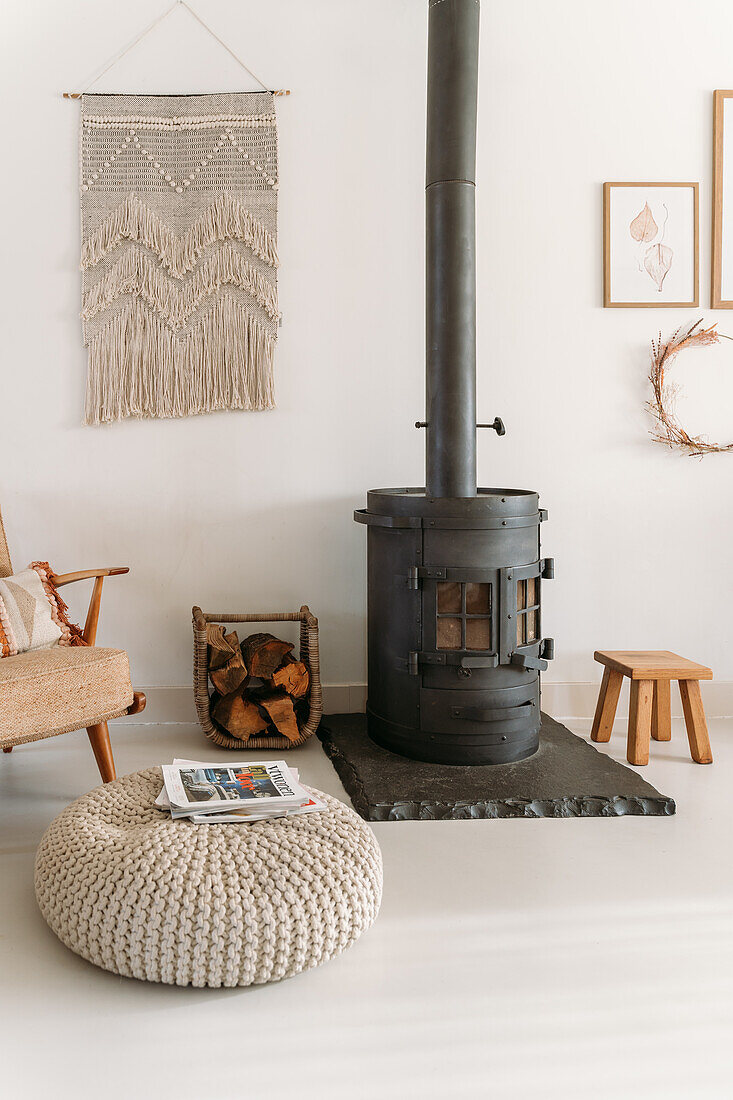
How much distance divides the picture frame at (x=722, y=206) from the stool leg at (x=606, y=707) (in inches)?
54.6

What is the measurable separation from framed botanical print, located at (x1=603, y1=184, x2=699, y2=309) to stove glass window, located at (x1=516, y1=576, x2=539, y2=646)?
3.67 ft

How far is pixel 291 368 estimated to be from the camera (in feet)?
10.3

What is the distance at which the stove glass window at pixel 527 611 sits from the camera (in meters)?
2.71

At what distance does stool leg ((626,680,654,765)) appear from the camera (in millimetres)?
2746

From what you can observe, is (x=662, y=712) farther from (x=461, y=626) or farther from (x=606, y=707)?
(x=461, y=626)

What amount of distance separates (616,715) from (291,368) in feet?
5.62

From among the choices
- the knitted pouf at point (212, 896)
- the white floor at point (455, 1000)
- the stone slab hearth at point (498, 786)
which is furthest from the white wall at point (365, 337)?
the knitted pouf at point (212, 896)

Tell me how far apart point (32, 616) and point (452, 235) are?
168 centimetres

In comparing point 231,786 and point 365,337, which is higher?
point 365,337

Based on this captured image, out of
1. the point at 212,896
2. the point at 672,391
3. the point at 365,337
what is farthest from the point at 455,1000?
the point at 672,391

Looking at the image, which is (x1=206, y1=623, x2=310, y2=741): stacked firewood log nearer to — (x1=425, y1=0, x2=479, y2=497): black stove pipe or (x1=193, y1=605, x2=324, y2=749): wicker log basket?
(x1=193, y1=605, x2=324, y2=749): wicker log basket

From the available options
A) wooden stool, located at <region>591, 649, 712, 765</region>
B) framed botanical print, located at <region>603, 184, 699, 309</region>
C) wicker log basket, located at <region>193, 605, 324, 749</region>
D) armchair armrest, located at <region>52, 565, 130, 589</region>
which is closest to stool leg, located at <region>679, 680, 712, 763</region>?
wooden stool, located at <region>591, 649, 712, 765</region>

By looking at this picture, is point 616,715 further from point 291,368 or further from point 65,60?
point 65,60

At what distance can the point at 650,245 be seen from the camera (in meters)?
3.16
